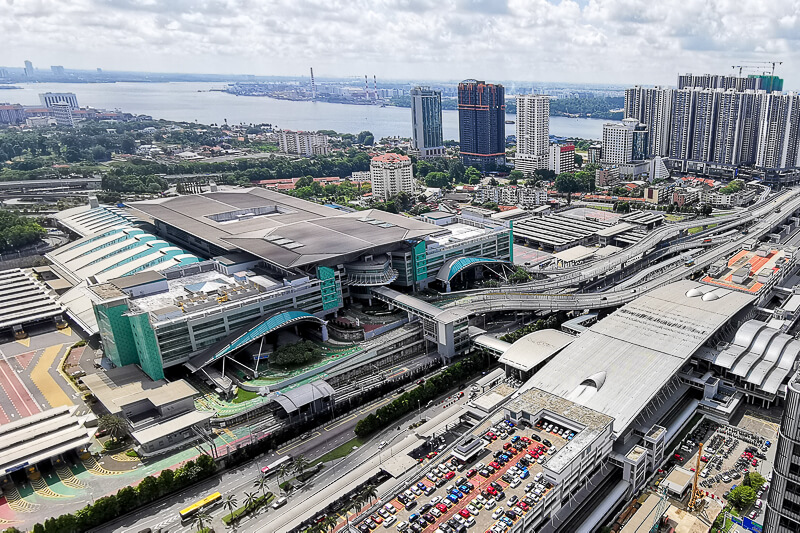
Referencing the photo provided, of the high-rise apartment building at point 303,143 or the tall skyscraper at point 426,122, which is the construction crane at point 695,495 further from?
the high-rise apartment building at point 303,143

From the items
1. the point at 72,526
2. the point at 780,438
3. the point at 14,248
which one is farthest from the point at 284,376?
the point at 14,248

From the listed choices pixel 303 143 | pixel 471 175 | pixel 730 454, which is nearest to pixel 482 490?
pixel 730 454

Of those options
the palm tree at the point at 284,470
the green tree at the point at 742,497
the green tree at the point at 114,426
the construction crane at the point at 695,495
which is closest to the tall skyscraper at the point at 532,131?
the construction crane at the point at 695,495

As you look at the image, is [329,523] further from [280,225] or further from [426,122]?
[426,122]

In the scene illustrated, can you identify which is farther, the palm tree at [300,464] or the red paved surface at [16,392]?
the red paved surface at [16,392]

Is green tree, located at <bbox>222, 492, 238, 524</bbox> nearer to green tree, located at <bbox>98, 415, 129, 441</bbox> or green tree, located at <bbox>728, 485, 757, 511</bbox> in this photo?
green tree, located at <bbox>98, 415, 129, 441</bbox>
